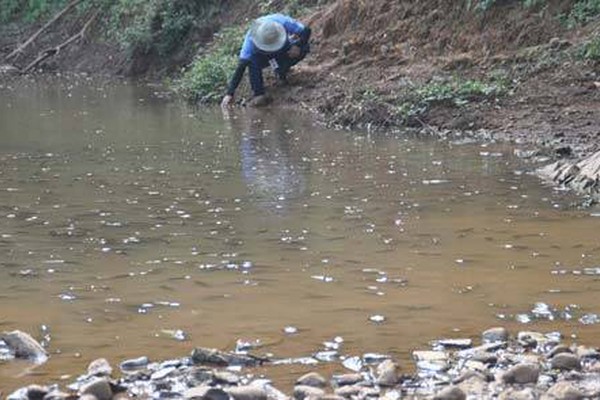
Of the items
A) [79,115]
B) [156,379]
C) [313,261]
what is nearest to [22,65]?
[79,115]

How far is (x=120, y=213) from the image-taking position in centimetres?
873

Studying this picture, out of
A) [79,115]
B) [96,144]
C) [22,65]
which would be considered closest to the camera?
[96,144]

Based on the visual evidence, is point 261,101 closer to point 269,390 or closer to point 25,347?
point 25,347

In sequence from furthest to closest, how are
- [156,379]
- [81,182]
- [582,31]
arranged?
[582,31] < [81,182] < [156,379]

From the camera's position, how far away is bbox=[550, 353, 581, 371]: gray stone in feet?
15.9

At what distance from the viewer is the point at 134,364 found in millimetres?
5062

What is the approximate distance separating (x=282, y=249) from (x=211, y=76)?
1190 centimetres

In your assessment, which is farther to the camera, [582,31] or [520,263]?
[582,31]

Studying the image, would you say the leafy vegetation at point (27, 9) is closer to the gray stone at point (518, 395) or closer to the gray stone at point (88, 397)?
the gray stone at point (88, 397)

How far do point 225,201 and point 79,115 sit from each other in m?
8.42

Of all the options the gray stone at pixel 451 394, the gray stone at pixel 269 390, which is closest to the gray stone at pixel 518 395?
the gray stone at pixel 451 394

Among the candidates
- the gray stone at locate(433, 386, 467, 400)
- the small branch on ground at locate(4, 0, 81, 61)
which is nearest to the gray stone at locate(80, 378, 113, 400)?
the gray stone at locate(433, 386, 467, 400)

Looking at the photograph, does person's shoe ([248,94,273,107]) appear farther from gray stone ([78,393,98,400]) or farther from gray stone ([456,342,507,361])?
gray stone ([78,393,98,400])

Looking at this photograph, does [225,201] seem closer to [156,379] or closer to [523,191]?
[523,191]
